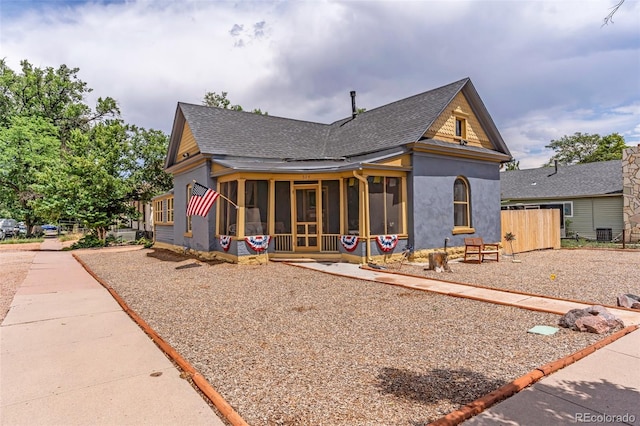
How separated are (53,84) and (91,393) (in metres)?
36.9

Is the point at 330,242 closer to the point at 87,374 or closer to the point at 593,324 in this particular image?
the point at 593,324

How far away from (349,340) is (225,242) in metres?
8.42

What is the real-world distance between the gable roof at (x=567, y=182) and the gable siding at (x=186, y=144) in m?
21.9

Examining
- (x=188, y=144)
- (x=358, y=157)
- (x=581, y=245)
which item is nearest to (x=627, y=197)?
(x=581, y=245)

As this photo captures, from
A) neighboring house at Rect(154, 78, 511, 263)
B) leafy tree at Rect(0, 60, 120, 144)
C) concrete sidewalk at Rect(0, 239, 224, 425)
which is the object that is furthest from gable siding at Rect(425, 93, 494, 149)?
leafy tree at Rect(0, 60, 120, 144)

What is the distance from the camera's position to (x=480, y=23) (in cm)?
745

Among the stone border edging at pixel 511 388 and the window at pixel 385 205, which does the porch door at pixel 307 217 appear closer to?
the window at pixel 385 205

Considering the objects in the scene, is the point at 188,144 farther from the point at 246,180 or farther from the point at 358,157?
the point at 358,157

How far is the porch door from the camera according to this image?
12.7 m

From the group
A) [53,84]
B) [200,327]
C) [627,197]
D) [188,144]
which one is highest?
[53,84]

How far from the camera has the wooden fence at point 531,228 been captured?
15.0 meters

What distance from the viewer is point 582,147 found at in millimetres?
47094

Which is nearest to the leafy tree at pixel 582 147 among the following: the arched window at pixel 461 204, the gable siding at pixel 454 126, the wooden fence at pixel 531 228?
the wooden fence at pixel 531 228

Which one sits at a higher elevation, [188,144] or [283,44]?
[283,44]
